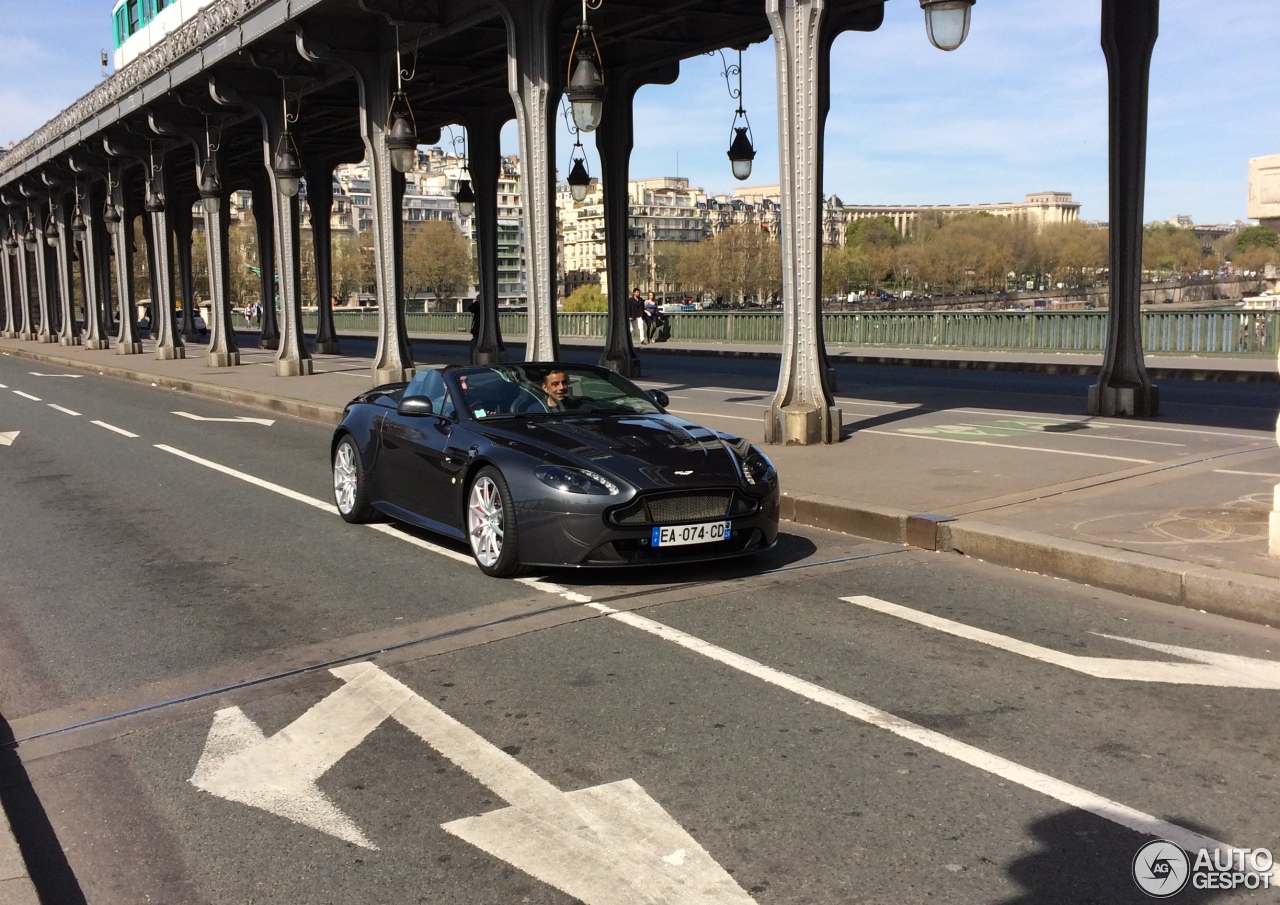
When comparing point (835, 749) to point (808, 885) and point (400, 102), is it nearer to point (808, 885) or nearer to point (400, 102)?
point (808, 885)

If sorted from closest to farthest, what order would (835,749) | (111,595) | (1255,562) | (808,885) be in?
(808,885) → (835,749) → (1255,562) → (111,595)

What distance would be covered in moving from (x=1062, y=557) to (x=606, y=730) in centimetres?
402

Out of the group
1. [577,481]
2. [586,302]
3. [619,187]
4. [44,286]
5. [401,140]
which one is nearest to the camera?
[577,481]

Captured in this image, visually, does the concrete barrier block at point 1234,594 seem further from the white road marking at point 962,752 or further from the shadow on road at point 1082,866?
the shadow on road at point 1082,866

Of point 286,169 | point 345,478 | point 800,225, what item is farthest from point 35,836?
point 286,169

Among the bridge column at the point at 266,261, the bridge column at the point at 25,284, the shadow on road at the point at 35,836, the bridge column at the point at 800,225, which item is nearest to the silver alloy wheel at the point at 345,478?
the shadow on road at the point at 35,836

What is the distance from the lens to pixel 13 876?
12.2ft

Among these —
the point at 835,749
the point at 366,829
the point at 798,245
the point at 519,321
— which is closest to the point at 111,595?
the point at 366,829

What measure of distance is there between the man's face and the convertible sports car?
0.01 metres

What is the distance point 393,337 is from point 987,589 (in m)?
19.5

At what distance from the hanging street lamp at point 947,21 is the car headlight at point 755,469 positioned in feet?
17.0

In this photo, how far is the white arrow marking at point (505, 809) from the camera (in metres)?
3.83

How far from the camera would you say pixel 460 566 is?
856 cm

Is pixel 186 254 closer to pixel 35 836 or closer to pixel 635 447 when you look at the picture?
pixel 635 447
